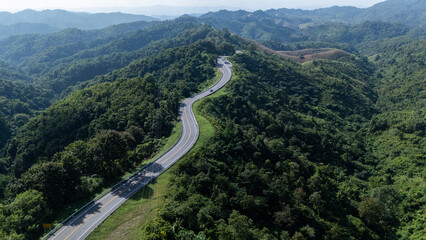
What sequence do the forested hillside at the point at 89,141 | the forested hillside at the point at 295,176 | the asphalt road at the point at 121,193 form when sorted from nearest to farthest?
the asphalt road at the point at 121,193 → the forested hillside at the point at 295,176 → the forested hillside at the point at 89,141

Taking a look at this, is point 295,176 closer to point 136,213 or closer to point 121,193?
point 136,213

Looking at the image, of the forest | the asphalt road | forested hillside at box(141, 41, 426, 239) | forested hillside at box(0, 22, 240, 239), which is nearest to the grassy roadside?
the asphalt road

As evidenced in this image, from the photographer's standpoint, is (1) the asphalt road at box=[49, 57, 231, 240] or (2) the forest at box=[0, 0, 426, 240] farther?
(2) the forest at box=[0, 0, 426, 240]

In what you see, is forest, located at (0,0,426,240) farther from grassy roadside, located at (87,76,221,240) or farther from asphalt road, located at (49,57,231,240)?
asphalt road, located at (49,57,231,240)

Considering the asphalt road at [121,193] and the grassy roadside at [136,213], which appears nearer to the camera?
the grassy roadside at [136,213]

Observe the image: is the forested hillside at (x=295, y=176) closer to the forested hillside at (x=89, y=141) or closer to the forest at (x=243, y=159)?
the forest at (x=243, y=159)

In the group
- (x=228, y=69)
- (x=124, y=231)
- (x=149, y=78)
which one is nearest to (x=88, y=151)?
(x=124, y=231)

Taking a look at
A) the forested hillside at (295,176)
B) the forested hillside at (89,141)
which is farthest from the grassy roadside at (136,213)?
the forested hillside at (89,141)

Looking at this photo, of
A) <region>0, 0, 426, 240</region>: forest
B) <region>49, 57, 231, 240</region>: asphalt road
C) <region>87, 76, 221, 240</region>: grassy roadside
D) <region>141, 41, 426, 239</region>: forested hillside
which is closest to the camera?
<region>87, 76, 221, 240</region>: grassy roadside
